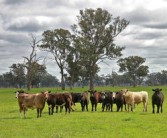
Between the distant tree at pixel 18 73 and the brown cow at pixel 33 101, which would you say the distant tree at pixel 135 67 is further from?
the brown cow at pixel 33 101

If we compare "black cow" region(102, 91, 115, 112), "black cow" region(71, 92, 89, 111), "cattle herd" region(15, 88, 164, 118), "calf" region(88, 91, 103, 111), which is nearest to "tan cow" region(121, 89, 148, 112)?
"cattle herd" region(15, 88, 164, 118)

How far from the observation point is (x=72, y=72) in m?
96.7

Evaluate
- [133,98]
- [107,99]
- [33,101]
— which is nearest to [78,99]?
[107,99]

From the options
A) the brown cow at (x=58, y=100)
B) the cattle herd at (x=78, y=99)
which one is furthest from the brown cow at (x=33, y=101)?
the brown cow at (x=58, y=100)

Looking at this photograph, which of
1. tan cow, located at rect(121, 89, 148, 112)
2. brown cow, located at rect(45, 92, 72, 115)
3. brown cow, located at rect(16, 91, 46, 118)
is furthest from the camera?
tan cow, located at rect(121, 89, 148, 112)

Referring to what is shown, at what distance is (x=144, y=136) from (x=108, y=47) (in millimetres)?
64138

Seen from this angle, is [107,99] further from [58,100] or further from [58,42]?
[58,42]

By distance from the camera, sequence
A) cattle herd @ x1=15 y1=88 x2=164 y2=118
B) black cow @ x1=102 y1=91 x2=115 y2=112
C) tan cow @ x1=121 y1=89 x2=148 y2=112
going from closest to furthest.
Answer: cattle herd @ x1=15 y1=88 x2=164 y2=118
tan cow @ x1=121 y1=89 x2=148 y2=112
black cow @ x1=102 y1=91 x2=115 y2=112

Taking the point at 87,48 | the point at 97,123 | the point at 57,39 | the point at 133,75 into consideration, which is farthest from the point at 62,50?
the point at 97,123

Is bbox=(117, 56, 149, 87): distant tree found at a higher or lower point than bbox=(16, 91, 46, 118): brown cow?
higher

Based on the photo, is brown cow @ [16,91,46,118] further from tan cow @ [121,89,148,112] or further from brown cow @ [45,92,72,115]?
tan cow @ [121,89,148,112]

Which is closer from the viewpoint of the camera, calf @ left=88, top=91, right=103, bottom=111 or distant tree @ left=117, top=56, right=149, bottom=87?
calf @ left=88, top=91, right=103, bottom=111

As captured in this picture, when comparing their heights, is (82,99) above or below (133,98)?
below

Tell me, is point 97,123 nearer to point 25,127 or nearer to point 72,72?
point 25,127
